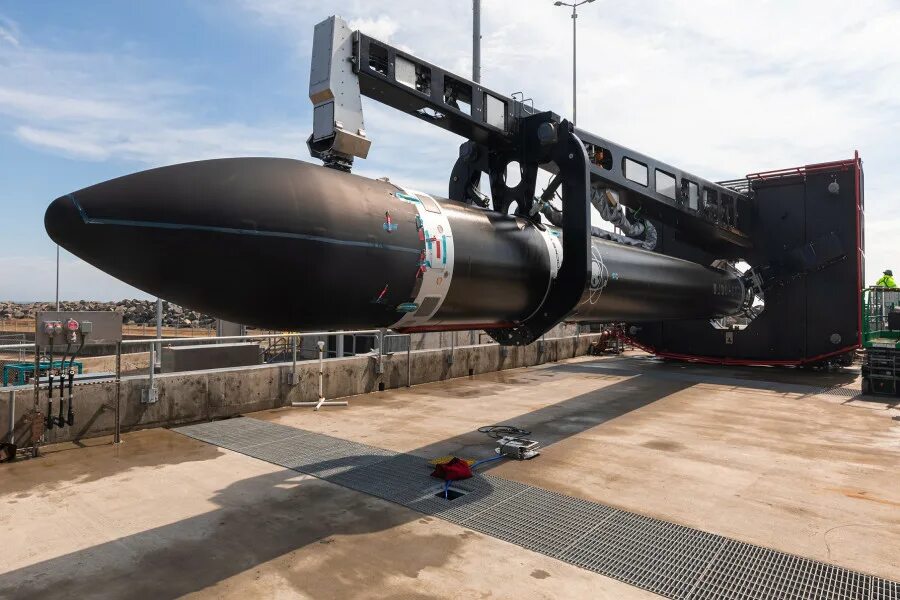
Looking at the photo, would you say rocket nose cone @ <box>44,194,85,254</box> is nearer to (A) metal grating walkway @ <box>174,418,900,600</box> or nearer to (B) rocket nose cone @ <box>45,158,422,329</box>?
(B) rocket nose cone @ <box>45,158,422,329</box>

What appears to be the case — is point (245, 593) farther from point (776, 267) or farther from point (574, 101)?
point (574, 101)

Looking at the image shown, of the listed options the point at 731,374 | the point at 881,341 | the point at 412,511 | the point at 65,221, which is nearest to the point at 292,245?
the point at 65,221

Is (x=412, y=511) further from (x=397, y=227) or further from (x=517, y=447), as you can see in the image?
(x=397, y=227)

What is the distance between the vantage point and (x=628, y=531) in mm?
4762

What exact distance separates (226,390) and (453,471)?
15.6ft

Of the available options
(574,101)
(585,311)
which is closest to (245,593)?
(585,311)

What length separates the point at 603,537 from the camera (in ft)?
15.1

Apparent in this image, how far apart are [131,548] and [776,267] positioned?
53.6ft

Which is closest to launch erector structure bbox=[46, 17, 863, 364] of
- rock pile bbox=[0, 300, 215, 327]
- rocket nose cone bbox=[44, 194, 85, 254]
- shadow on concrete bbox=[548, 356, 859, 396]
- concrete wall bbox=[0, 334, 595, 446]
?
rocket nose cone bbox=[44, 194, 85, 254]

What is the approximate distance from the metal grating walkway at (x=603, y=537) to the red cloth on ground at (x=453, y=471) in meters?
0.09

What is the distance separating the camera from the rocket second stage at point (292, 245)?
3814mm

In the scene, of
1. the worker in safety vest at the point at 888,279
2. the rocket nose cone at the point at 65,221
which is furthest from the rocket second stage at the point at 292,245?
the worker in safety vest at the point at 888,279

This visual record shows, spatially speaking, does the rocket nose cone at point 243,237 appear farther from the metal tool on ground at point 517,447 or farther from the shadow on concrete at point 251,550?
the metal tool on ground at point 517,447

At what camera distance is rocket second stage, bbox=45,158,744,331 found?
3.81 m
